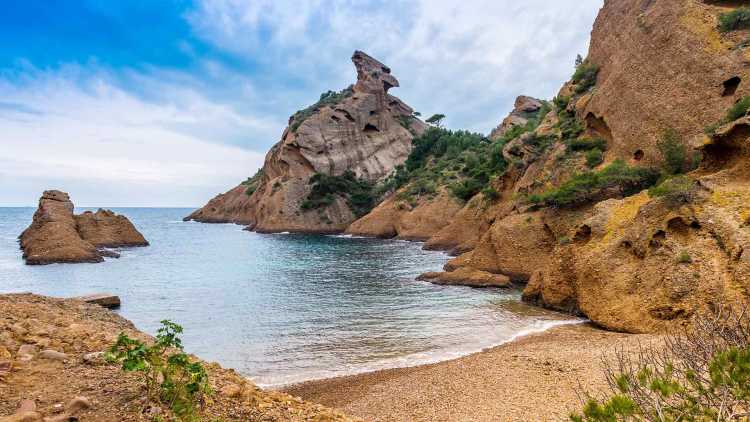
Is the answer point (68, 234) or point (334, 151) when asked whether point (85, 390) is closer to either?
point (68, 234)

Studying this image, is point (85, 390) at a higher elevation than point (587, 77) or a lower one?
lower

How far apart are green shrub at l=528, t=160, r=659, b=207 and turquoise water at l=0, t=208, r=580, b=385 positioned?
235 inches

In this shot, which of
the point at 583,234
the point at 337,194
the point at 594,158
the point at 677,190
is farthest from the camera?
the point at 337,194

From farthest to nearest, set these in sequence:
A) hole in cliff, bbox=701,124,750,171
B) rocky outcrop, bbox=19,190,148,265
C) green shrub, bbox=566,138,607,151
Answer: rocky outcrop, bbox=19,190,148,265, green shrub, bbox=566,138,607,151, hole in cliff, bbox=701,124,750,171

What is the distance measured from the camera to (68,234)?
36.3 meters

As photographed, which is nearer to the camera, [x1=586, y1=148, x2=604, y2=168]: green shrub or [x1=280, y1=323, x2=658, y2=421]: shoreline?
[x1=280, y1=323, x2=658, y2=421]: shoreline

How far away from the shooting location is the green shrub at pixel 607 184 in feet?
69.8

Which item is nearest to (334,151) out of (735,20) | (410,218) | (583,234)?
(410,218)

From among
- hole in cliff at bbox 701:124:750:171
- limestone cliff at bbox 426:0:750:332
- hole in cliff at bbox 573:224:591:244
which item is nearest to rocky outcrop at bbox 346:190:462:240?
limestone cliff at bbox 426:0:750:332

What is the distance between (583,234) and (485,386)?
953cm

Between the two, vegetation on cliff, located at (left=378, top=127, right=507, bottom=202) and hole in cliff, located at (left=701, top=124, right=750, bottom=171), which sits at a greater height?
vegetation on cliff, located at (left=378, top=127, right=507, bottom=202)

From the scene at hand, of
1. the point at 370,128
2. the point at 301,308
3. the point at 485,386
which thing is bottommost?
the point at 301,308

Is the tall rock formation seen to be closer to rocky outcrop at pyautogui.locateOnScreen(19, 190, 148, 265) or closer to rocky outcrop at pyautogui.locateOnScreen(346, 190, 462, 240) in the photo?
rocky outcrop at pyautogui.locateOnScreen(346, 190, 462, 240)

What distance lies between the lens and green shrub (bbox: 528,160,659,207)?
21.3 metres
